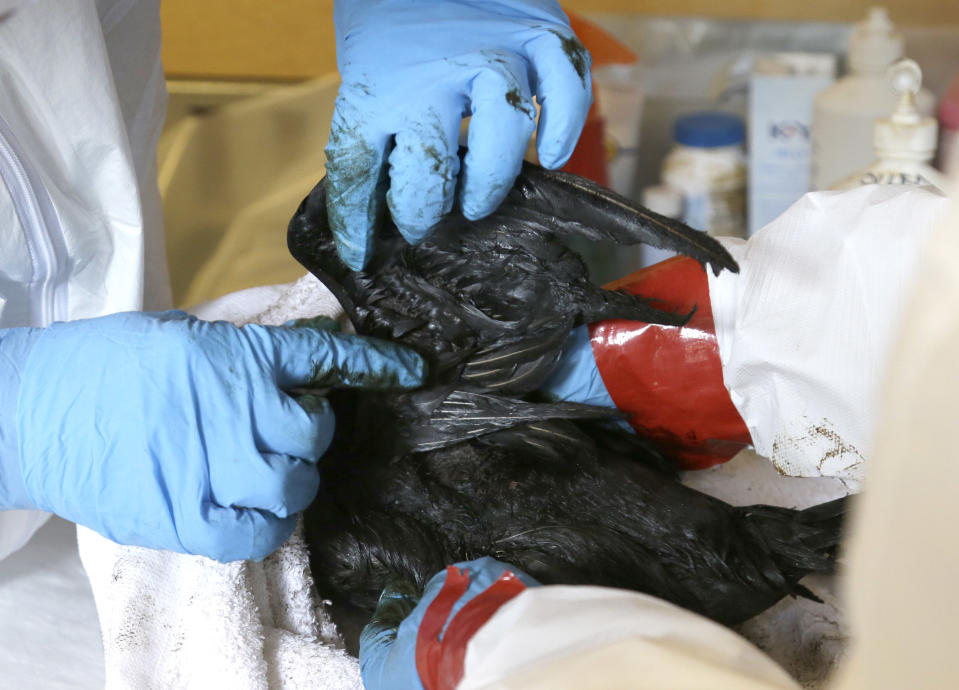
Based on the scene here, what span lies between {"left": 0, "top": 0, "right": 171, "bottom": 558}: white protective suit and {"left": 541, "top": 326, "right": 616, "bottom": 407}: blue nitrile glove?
50cm

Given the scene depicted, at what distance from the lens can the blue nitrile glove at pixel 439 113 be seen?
28.6 inches

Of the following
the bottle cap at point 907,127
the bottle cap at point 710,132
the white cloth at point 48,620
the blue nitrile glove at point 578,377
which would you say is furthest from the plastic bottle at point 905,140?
the white cloth at point 48,620

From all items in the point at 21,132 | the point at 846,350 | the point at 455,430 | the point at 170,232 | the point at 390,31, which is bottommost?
the point at 170,232

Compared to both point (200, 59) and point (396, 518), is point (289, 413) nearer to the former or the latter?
point (396, 518)

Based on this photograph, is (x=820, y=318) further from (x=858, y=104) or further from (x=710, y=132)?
(x=710, y=132)

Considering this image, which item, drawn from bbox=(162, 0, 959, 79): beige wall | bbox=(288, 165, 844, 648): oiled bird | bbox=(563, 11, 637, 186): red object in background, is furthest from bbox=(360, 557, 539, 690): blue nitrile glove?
bbox=(162, 0, 959, 79): beige wall

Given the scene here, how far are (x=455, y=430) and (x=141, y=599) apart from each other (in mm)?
332

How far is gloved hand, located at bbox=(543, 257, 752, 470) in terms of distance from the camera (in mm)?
854

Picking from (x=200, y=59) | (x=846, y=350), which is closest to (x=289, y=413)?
(x=846, y=350)

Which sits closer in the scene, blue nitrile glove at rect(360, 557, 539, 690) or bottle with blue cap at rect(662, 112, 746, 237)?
blue nitrile glove at rect(360, 557, 539, 690)

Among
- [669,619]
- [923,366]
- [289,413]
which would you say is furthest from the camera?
[289,413]

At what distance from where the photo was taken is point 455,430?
0.83 metres

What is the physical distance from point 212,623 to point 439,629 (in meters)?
0.26

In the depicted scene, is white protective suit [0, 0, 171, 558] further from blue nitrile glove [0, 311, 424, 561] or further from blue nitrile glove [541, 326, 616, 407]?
blue nitrile glove [541, 326, 616, 407]
